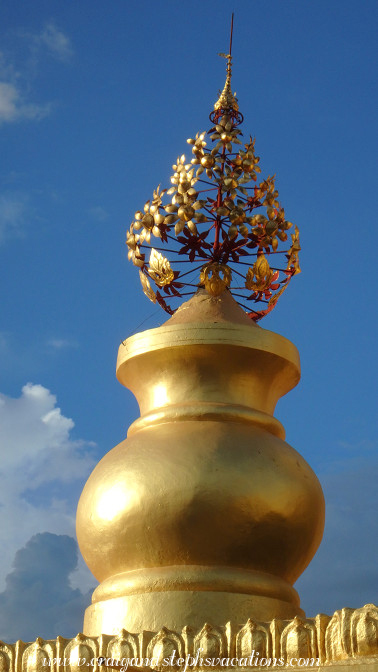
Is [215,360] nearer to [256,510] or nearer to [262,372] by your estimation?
[262,372]

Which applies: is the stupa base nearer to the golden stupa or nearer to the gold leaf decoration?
the golden stupa

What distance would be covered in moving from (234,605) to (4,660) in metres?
2.26

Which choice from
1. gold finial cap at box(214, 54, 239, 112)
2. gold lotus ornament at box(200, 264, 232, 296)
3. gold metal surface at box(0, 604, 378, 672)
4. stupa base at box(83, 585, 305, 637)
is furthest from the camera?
gold finial cap at box(214, 54, 239, 112)

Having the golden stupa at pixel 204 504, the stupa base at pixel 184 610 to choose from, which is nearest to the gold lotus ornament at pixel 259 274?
the golden stupa at pixel 204 504

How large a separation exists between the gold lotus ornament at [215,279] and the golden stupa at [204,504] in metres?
0.02

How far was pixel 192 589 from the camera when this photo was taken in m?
11.7

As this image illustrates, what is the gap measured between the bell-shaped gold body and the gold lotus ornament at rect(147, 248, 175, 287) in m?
1.34

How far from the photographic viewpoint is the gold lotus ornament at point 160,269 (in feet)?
48.0

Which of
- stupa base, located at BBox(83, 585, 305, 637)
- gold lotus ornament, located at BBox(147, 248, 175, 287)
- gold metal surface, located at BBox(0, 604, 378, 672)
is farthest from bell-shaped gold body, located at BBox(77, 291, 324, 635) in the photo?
gold lotus ornament, located at BBox(147, 248, 175, 287)

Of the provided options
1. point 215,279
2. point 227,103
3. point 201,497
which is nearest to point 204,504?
point 201,497

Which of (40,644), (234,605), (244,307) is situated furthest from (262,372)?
(40,644)

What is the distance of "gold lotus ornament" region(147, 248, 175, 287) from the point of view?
14626mm

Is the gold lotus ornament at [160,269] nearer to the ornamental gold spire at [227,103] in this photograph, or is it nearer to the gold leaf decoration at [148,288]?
the gold leaf decoration at [148,288]

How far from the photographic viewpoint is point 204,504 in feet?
39.2
